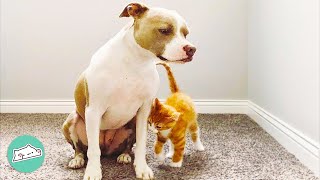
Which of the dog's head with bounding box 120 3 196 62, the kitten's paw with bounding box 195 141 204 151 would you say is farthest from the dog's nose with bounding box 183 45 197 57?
the kitten's paw with bounding box 195 141 204 151

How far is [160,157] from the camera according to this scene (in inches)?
53.1

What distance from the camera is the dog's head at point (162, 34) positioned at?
3.60 ft

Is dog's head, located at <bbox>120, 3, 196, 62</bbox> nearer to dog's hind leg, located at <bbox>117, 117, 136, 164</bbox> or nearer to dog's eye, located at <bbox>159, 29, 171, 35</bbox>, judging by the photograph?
dog's eye, located at <bbox>159, 29, 171, 35</bbox>

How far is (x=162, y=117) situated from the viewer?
126 cm

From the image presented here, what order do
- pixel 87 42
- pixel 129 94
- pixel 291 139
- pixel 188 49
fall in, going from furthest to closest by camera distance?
pixel 87 42 → pixel 291 139 → pixel 129 94 → pixel 188 49

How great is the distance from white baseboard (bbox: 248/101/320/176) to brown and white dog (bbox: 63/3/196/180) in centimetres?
59

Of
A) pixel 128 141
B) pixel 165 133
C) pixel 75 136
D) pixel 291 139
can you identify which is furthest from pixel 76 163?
pixel 291 139

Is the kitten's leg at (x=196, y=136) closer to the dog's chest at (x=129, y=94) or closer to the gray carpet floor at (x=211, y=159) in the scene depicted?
the gray carpet floor at (x=211, y=159)

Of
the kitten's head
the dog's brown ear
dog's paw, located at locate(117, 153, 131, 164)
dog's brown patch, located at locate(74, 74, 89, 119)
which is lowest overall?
dog's paw, located at locate(117, 153, 131, 164)

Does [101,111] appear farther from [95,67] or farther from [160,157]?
[160,157]

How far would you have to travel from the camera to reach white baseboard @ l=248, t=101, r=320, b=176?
1.31 m

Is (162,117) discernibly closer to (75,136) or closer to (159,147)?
(159,147)

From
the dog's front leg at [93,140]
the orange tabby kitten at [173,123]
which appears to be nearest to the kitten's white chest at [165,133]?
the orange tabby kitten at [173,123]

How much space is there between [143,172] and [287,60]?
32.9 inches
